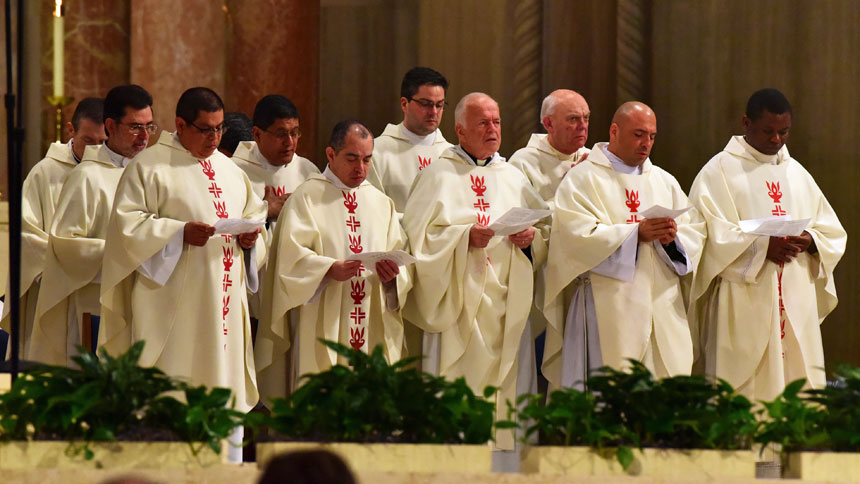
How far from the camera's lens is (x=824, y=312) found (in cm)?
815

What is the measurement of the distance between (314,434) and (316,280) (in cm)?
248

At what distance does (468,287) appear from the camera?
7633 millimetres

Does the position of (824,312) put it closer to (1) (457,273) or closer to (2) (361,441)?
(1) (457,273)

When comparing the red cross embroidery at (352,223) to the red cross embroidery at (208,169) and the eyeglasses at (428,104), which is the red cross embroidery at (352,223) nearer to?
the red cross embroidery at (208,169)

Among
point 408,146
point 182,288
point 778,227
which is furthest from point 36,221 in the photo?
point 778,227

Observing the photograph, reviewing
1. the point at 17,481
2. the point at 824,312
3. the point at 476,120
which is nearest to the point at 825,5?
the point at 824,312

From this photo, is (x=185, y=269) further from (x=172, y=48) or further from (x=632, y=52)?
(x=632, y=52)

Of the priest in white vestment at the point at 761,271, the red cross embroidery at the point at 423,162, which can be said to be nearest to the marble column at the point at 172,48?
the red cross embroidery at the point at 423,162

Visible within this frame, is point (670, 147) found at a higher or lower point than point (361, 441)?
higher

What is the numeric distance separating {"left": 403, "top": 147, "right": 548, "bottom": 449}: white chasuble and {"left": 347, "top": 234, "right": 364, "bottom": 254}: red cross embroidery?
0.31 metres

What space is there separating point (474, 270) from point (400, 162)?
100 centimetres

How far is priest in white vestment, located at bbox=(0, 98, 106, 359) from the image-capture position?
7992 mm

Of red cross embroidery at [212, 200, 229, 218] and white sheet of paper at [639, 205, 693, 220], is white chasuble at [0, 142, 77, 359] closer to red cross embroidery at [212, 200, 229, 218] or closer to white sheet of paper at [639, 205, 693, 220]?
red cross embroidery at [212, 200, 229, 218]

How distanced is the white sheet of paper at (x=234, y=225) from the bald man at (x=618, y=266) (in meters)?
1.65
